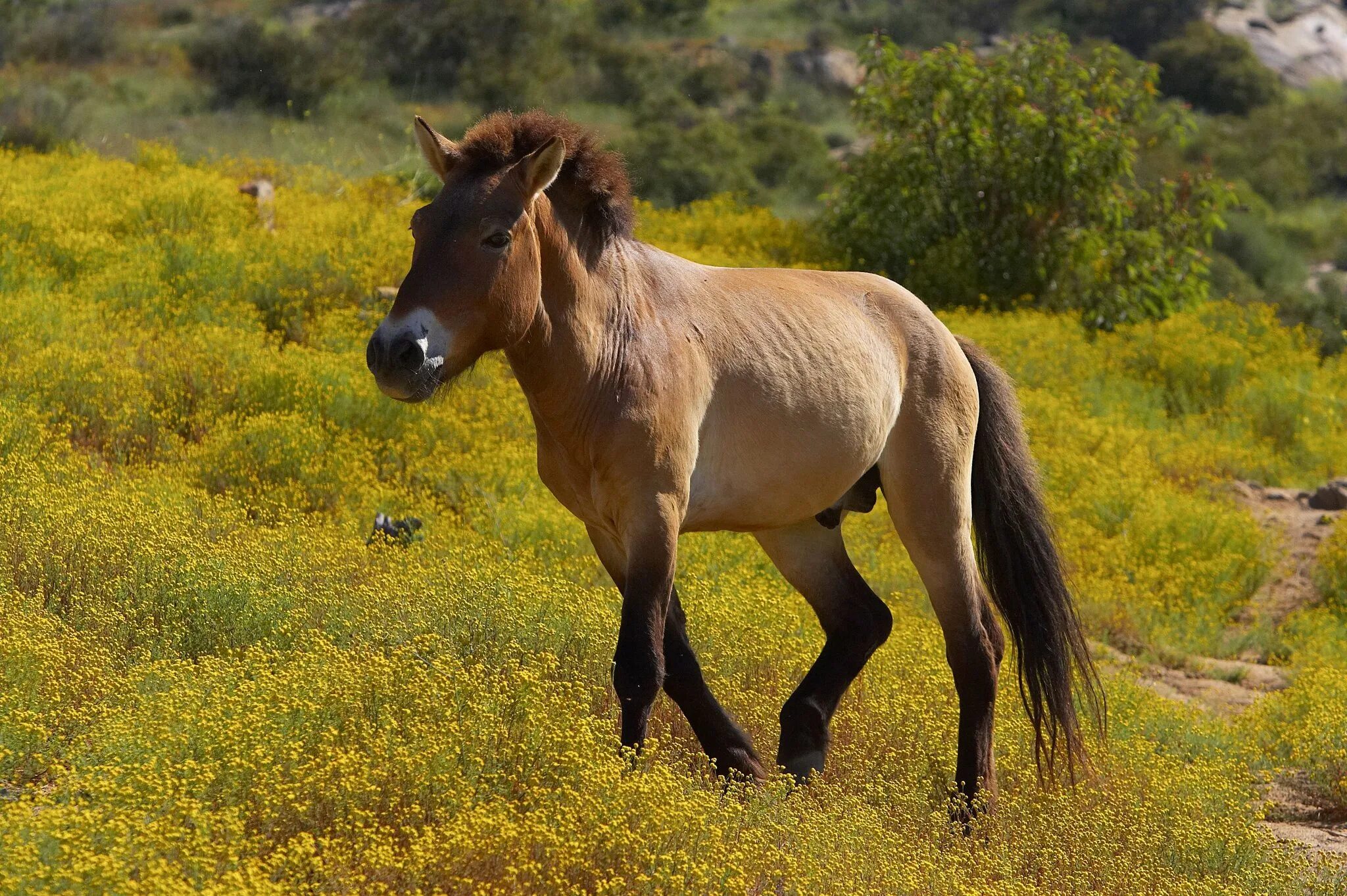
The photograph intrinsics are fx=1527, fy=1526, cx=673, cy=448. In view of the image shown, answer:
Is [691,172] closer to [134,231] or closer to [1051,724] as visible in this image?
[134,231]

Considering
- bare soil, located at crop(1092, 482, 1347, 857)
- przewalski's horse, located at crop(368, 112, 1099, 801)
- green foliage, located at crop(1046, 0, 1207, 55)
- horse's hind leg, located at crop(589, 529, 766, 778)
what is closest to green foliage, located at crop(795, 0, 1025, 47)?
green foliage, located at crop(1046, 0, 1207, 55)

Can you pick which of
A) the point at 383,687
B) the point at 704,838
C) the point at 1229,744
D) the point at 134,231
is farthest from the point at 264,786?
the point at 134,231

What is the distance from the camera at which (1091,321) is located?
14953 mm

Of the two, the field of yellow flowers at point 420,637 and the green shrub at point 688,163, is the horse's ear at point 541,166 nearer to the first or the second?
the field of yellow flowers at point 420,637

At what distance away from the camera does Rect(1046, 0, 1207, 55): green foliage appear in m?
45.1

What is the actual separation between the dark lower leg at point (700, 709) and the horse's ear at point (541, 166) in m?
1.40

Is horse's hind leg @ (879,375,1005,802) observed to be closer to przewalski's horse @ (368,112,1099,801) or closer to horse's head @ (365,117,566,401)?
przewalski's horse @ (368,112,1099,801)

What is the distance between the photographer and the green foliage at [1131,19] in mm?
45094

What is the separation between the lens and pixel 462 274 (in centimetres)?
424

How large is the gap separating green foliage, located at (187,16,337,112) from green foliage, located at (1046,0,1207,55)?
25117 millimetres

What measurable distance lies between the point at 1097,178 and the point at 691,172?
10.6 metres

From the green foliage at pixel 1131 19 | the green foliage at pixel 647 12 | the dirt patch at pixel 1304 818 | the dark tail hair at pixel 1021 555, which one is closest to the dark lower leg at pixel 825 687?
the dark tail hair at pixel 1021 555

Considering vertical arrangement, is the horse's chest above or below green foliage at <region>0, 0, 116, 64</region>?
above

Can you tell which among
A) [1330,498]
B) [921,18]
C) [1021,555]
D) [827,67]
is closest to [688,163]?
[1330,498]
